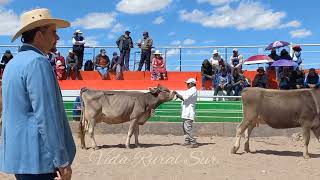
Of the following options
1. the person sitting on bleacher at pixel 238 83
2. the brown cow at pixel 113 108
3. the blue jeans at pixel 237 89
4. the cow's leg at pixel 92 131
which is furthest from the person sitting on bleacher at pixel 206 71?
the cow's leg at pixel 92 131

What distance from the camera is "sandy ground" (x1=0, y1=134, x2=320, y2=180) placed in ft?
30.8

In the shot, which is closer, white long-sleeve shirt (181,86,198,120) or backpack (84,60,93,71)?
white long-sleeve shirt (181,86,198,120)

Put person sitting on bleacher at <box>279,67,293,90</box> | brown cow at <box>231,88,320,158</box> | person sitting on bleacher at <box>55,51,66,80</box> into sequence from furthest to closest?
person sitting on bleacher at <box>55,51,66,80</box> → person sitting on bleacher at <box>279,67,293,90</box> → brown cow at <box>231,88,320,158</box>

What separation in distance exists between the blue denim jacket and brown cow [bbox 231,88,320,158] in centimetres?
928

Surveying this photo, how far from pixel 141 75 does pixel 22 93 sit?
1914cm

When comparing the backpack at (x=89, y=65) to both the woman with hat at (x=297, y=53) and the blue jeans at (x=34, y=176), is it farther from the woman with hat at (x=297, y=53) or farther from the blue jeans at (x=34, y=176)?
the blue jeans at (x=34, y=176)

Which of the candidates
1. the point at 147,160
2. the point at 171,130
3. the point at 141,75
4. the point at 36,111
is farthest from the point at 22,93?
the point at 141,75

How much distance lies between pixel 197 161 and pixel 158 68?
11.2 meters

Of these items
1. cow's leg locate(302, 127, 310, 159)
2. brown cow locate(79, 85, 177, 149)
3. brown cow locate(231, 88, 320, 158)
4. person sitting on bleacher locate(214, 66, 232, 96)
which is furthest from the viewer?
person sitting on bleacher locate(214, 66, 232, 96)

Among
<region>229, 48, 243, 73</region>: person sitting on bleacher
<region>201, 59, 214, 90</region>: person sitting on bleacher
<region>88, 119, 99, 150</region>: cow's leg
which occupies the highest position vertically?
<region>229, 48, 243, 73</region>: person sitting on bleacher

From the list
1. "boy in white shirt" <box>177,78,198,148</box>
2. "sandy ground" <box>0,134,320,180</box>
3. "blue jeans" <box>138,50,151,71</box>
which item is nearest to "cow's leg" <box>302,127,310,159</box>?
"sandy ground" <box>0,134,320,180</box>

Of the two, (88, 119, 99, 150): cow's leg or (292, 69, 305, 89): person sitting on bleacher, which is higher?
(292, 69, 305, 89): person sitting on bleacher

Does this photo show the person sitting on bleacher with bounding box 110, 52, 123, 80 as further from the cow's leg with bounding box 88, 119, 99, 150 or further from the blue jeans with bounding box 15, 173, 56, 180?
the blue jeans with bounding box 15, 173, 56, 180

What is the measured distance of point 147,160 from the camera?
11.2 meters
